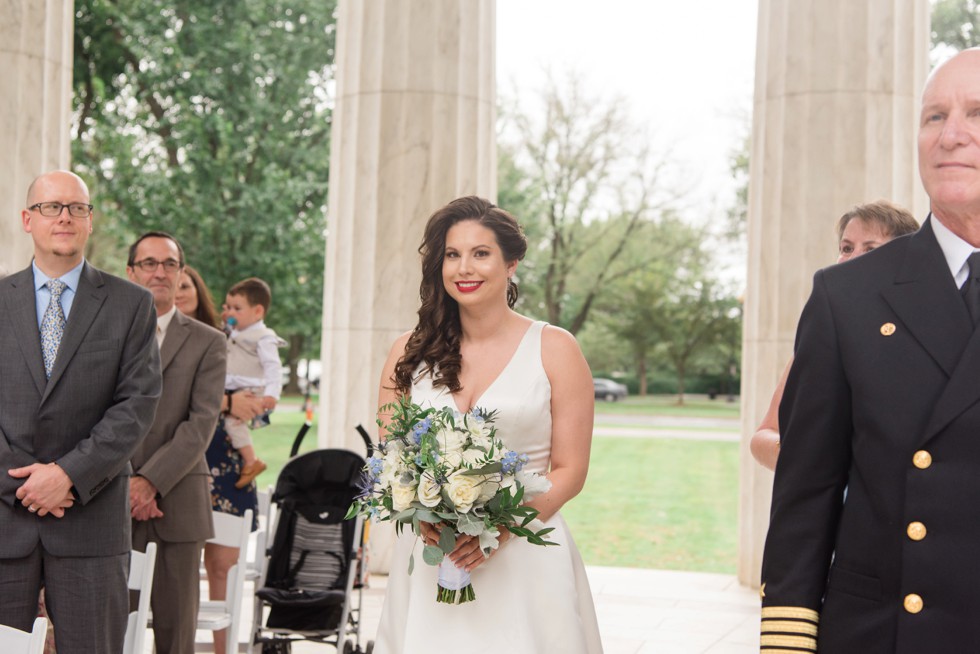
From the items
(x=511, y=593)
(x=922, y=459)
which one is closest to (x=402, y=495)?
(x=511, y=593)

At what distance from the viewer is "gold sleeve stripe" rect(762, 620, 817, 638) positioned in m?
2.36

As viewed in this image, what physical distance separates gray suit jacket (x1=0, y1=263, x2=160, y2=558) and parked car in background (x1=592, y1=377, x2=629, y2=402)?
4038 centimetres

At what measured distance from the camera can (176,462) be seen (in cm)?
589

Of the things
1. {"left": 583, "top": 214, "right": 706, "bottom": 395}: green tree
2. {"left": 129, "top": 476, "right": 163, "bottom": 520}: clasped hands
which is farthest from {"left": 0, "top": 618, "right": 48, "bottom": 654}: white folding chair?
{"left": 583, "top": 214, "right": 706, "bottom": 395}: green tree

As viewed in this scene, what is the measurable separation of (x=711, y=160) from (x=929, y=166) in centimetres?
3641

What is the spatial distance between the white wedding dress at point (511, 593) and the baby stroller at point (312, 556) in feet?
8.63

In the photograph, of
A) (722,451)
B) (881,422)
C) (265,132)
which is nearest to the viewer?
(881,422)

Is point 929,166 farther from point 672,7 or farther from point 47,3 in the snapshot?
point 672,7

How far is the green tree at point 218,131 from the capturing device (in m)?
24.2

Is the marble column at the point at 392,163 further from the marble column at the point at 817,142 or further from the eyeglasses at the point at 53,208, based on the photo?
the eyeglasses at the point at 53,208

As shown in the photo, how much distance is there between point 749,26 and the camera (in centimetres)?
3866

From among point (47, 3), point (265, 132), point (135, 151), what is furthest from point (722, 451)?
point (47, 3)

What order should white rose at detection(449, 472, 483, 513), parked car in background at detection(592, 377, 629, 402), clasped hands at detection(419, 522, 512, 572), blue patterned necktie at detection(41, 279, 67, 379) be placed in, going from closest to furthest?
white rose at detection(449, 472, 483, 513) → clasped hands at detection(419, 522, 512, 572) → blue patterned necktie at detection(41, 279, 67, 379) → parked car in background at detection(592, 377, 629, 402)

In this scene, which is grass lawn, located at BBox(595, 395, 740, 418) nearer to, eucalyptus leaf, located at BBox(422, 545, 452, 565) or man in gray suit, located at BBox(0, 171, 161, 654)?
man in gray suit, located at BBox(0, 171, 161, 654)
